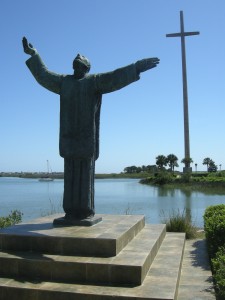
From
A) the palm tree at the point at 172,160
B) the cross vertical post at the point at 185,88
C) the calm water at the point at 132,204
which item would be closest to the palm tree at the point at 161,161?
the palm tree at the point at 172,160

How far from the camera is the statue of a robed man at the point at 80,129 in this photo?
256 inches

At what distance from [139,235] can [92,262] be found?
2.08 m

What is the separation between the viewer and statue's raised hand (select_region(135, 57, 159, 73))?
6227 mm

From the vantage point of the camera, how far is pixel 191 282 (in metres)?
5.36

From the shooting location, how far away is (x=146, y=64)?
6.25 m

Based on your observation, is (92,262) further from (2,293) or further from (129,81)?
(129,81)

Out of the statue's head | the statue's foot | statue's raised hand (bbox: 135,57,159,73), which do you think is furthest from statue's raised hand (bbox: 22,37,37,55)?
the statue's foot

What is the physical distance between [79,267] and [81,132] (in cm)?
236

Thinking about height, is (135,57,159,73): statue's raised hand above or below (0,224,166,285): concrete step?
above

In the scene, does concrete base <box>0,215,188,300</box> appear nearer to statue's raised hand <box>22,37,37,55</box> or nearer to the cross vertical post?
statue's raised hand <box>22,37,37,55</box>

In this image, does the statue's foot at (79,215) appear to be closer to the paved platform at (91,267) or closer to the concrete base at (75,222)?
the concrete base at (75,222)

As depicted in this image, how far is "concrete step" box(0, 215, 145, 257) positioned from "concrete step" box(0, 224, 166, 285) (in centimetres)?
13

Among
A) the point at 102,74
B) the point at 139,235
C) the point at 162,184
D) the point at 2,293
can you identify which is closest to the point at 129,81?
the point at 102,74

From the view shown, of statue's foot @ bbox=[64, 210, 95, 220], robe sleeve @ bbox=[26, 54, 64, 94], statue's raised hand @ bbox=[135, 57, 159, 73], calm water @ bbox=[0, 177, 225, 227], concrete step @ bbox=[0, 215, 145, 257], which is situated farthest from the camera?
calm water @ bbox=[0, 177, 225, 227]
